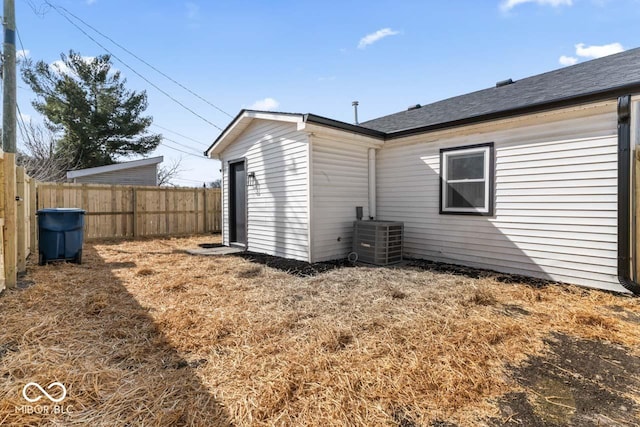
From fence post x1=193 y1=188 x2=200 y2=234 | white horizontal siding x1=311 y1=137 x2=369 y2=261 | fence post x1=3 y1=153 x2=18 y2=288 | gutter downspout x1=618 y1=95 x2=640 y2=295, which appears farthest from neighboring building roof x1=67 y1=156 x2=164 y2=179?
gutter downspout x1=618 y1=95 x2=640 y2=295

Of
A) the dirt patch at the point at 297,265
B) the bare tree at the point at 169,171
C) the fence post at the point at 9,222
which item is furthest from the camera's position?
the bare tree at the point at 169,171

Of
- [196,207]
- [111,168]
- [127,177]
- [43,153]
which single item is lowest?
[196,207]

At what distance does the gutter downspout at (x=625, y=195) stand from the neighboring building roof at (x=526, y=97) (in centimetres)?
29

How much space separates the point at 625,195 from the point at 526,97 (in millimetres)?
2228

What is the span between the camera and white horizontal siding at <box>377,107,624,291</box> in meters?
4.06

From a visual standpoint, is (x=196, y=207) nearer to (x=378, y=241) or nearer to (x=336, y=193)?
(x=336, y=193)

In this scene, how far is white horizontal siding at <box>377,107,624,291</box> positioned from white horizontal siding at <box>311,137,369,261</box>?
3.64 feet

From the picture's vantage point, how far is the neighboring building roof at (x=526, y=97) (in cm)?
411

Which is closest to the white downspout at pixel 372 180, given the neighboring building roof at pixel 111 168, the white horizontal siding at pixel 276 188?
the white horizontal siding at pixel 276 188

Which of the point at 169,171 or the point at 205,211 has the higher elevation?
the point at 169,171

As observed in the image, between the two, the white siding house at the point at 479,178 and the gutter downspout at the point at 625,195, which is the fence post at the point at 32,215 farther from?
the gutter downspout at the point at 625,195

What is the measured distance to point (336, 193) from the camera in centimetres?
605

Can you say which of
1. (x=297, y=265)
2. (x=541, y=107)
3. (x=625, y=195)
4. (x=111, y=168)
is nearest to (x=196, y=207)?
(x=111, y=168)

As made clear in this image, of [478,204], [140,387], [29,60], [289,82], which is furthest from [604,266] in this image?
[29,60]
